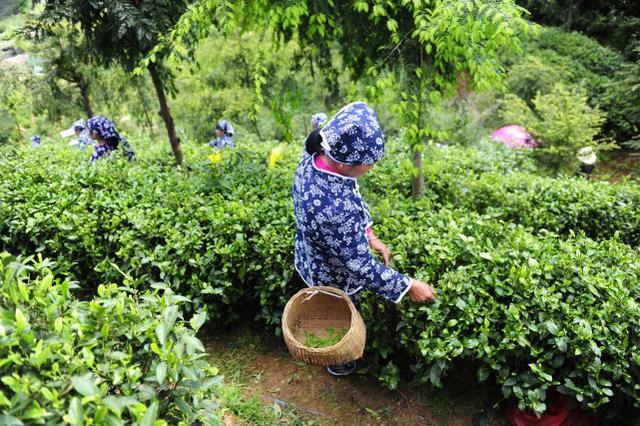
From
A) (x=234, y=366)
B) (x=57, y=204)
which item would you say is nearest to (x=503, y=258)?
(x=234, y=366)

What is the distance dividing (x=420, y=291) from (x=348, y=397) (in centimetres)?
108

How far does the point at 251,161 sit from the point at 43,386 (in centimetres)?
379

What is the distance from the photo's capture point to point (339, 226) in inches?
94.4

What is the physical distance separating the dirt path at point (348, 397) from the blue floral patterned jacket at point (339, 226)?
0.99m

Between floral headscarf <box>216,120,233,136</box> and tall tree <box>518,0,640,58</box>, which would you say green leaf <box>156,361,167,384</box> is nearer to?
floral headscarf <box>216,120,233,136</box>

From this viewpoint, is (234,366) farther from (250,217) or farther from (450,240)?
(450,240)

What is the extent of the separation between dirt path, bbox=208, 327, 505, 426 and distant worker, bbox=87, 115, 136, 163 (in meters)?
3.34

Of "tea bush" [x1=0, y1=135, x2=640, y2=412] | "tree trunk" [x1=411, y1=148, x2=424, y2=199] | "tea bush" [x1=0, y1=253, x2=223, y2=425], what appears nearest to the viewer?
"tea bush" [x1=0, y1=253, x2=223, y2=425]

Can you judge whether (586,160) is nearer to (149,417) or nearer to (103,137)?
(103,137)

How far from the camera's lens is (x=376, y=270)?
2.48m

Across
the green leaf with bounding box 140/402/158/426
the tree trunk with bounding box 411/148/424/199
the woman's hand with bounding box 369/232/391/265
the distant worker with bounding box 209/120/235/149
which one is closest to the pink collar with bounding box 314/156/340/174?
the woman's hand with bounding box 369/232/391/265

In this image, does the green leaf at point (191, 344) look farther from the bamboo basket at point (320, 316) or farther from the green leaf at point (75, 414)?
the bamboo basket at point (320, 316)

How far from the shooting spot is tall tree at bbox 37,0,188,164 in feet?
12.4

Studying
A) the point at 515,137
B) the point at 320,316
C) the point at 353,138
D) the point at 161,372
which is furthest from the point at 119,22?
the point at 515,137
